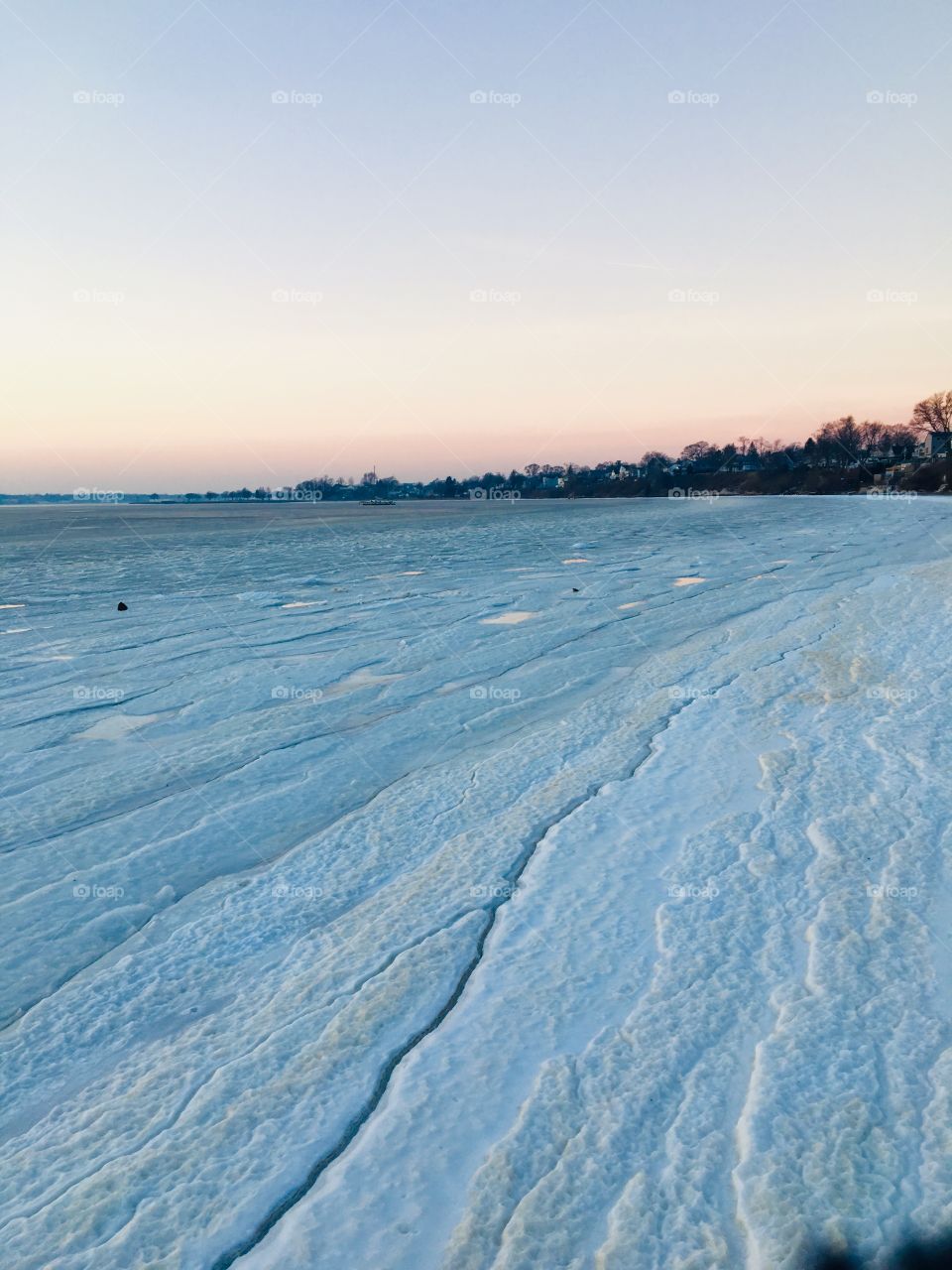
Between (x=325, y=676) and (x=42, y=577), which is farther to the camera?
(x=42, y=577)

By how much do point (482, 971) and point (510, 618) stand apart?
28.8 feet

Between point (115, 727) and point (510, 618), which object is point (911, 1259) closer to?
point (115, 727)

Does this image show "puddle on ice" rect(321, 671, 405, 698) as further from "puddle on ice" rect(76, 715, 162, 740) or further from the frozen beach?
"puddle on ice" rect(76, 715, 162, 740)

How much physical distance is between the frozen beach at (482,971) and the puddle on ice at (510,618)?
139 inches

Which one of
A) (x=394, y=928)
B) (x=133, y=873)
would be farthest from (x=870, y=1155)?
(x=133, y=873)

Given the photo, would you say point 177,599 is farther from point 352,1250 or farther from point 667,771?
point 352,1250

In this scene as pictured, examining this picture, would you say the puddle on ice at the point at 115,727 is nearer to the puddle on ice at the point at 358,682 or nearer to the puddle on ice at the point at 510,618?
the puddle on ice at the point at 358,682

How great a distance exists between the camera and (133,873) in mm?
4289

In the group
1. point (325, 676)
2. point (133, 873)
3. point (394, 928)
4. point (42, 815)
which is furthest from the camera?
point (325, 676)

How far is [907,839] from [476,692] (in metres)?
4.26

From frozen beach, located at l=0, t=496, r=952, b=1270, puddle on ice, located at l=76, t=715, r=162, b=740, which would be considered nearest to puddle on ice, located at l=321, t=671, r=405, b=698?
frozen beach, located at l=0, t=496, r=952, b=1270

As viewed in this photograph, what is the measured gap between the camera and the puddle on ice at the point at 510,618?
11383 millimetres

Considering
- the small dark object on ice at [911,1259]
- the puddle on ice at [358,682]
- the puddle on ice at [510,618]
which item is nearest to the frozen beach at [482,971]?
the small dark object on ice at [911,1259]

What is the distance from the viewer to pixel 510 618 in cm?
1182
